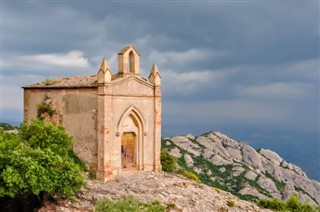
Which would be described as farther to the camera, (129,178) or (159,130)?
(159,130)

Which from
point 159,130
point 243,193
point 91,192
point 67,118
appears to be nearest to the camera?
point 91,192

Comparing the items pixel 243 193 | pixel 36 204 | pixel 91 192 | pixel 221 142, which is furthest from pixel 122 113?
pixel 221 142

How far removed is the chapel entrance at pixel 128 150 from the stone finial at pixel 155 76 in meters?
5.10

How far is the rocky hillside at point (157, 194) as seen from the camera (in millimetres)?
30252

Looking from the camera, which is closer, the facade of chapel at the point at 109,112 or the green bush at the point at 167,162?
the facade of chapel at the point at 109,112

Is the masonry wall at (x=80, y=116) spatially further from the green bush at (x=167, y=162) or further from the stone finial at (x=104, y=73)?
the green bush at (x=167, y=162)

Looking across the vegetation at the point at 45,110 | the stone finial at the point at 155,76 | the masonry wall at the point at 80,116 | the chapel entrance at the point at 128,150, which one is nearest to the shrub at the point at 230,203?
the chapel entrance at the point at 128,150

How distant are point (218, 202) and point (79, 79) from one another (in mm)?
15457

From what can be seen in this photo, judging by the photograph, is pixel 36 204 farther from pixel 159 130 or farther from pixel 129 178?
pixel 159 130

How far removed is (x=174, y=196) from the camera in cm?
3206

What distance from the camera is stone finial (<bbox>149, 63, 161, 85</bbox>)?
127ft

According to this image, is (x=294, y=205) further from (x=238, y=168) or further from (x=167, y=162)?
(x=238, y=168)

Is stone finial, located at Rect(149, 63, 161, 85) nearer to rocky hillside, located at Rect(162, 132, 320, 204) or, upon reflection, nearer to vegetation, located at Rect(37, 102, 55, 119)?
vegetation, located at Rect(37, 102, 55, 119)

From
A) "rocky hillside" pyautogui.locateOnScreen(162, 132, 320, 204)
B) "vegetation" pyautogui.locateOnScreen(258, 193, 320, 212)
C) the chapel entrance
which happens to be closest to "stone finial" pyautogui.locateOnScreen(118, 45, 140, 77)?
the chapel entrance
